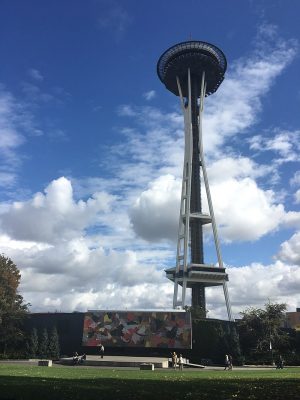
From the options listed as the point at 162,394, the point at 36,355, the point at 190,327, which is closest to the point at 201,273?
the point at 190,327

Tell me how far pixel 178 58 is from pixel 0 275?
249 ft

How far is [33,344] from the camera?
183 ft

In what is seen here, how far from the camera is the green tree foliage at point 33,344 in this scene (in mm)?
55109

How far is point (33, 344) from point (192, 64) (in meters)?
82.7

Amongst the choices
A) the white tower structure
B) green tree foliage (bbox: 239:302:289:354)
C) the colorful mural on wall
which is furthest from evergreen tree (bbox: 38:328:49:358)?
the white tower structure

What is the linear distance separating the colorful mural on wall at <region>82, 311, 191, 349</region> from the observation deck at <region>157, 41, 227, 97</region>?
76.4 m

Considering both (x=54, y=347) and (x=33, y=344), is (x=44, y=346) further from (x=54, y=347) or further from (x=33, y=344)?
(x=33, y=344)

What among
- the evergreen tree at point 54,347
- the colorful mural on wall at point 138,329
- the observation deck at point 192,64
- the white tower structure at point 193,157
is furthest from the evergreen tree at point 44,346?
the observation deck at point 192,64

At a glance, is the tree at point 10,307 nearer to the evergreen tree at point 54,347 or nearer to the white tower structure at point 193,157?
the evergreen tree at point 54,347

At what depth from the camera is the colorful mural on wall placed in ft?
179

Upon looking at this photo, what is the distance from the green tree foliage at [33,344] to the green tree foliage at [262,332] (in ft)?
90.4

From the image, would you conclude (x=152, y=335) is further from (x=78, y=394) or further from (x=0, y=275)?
(x=78, y=394)

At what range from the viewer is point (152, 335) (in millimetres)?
55031

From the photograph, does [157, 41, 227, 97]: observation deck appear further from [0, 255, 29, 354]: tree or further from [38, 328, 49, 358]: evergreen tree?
[38, 328, 49, 358]: evergreen tree
